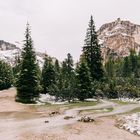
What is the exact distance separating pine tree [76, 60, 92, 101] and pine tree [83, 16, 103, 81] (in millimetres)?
10482

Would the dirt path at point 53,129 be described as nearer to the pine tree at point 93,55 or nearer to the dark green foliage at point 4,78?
the pine tree at point 93,55

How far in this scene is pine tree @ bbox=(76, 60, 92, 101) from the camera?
6288cm

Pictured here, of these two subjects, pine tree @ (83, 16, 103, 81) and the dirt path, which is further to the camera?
pine tree @ (83, 16, 103, 81)

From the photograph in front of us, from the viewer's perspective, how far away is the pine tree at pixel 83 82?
206ft

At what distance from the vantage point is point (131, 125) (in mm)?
34156

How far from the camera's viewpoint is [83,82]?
209ft

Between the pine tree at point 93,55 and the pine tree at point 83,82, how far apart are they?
34.4ft

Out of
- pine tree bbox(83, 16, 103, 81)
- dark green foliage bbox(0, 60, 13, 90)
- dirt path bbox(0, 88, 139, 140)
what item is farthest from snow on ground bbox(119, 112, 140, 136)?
dark green foliage bbox(0, 60, 13, 90)

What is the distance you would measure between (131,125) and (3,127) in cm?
1163

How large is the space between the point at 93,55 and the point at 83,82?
14.3 meters

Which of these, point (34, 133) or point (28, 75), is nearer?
point (34, 133)

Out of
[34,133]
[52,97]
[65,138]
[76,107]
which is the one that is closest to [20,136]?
[34,133]

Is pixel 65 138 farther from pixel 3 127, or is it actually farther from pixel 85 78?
pixel 85 78

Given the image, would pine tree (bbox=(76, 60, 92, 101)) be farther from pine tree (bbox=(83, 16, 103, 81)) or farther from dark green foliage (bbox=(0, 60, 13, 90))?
dark green foliage (bbox=(0, 60, 13, 90))
